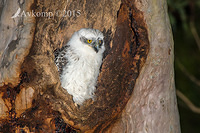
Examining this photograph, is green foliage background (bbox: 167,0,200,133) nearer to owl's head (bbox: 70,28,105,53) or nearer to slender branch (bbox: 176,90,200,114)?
slender branch (bbox: 176,90,200,114)

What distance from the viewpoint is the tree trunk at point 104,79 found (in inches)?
108

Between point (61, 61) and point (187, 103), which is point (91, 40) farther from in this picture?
point (187, 103)

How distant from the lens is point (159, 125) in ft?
10.0

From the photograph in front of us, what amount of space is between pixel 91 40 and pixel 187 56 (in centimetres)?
449

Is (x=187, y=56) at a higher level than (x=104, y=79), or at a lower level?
lower

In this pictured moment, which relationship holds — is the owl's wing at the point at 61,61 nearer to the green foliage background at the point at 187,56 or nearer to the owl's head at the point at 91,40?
the owl's head at the point at 91,40

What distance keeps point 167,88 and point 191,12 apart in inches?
184

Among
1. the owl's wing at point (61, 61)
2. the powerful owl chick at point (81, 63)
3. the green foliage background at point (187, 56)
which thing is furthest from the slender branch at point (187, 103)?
the owl's wing at point (61, 61)

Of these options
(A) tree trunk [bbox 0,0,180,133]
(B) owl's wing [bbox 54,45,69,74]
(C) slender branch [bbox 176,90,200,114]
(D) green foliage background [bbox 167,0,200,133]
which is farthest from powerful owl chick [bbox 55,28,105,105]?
(D) green foliage background [bbox 167,0,200,133]

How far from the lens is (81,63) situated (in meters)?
3.66

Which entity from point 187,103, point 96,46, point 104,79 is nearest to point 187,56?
point 187,103

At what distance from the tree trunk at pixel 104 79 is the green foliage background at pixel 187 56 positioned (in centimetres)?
390

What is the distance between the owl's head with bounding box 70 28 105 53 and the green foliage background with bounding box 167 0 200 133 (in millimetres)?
3400

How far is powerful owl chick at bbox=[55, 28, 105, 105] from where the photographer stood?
3.65 meters
